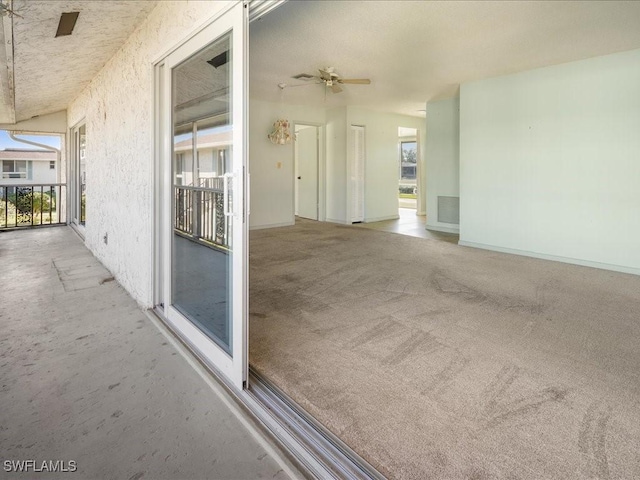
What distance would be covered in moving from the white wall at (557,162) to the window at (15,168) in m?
14.3

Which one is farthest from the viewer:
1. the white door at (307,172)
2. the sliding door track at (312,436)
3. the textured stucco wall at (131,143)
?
the white door at (307,172)

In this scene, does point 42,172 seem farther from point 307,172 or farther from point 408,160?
point 408,160

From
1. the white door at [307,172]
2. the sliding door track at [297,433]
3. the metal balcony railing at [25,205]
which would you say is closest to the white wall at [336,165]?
the white door at [307,172]

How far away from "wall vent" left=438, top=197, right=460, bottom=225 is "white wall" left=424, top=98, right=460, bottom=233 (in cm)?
7

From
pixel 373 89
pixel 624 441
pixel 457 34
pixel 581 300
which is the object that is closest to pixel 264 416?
pixel 624 441

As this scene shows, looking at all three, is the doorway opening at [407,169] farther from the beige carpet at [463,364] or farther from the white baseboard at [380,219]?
the beige carpet at [463,364]

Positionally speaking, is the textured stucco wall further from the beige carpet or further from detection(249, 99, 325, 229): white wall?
detection(249, 99, 325, 229): white wall

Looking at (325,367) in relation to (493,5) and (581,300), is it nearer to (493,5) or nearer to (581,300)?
(581,300)

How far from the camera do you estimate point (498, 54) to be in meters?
4.36

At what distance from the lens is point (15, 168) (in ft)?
41.6

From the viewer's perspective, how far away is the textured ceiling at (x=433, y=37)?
322 centimetres

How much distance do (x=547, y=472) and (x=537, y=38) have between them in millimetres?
4117
